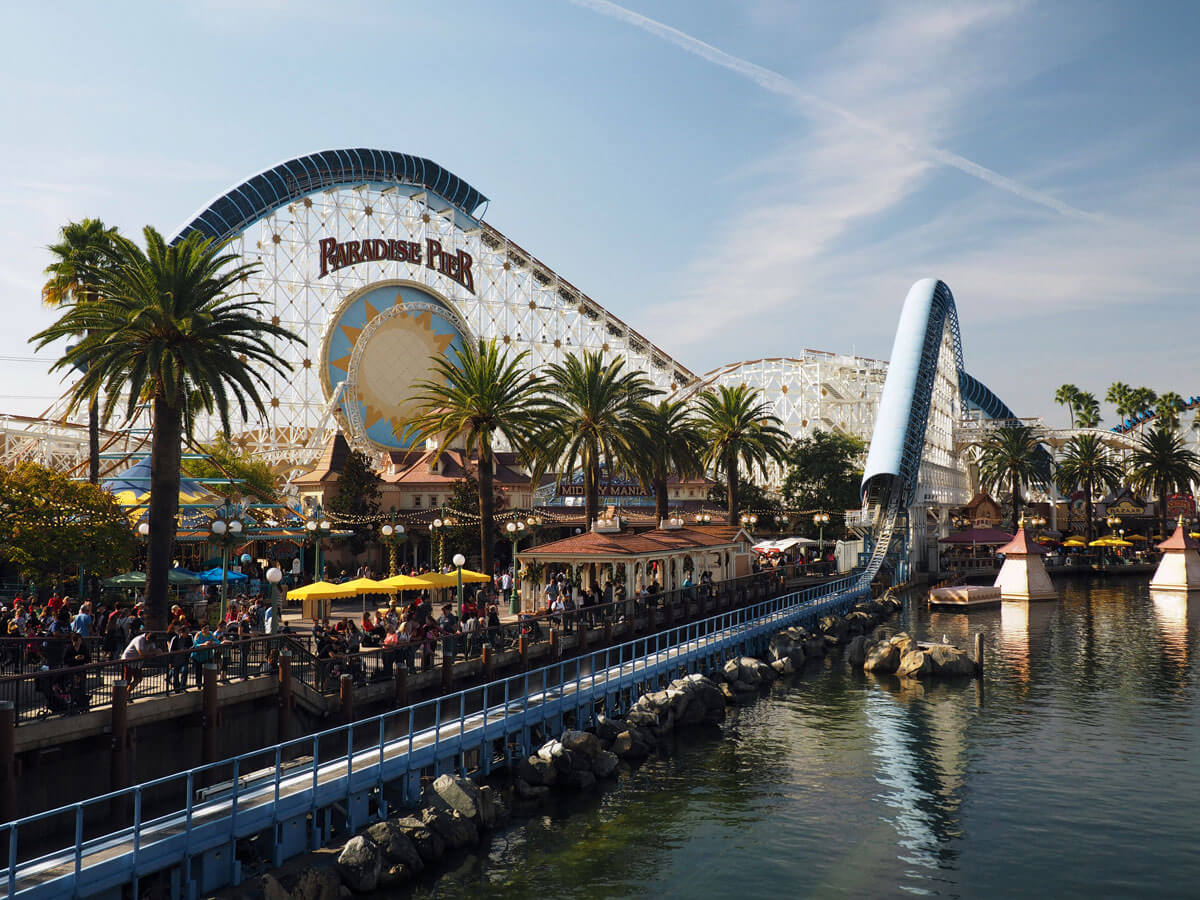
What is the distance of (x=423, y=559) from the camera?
64938mm

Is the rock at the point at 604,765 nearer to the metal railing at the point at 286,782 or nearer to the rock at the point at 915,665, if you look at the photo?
the metal railing at the point at 286,782

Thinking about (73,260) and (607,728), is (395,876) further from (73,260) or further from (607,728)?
(73,260)

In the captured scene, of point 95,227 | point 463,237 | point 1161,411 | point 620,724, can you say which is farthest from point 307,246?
point 1161,411

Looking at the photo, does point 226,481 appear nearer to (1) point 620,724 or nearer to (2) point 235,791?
(1) point 620,724

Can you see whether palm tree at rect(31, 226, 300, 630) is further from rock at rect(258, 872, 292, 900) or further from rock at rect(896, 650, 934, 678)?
rock at rect(896, 650, 934, 678)

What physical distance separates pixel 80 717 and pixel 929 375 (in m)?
74.5

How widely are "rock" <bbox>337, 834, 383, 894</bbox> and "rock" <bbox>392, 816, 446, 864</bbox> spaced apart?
131 cm

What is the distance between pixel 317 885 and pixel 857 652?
102 ft

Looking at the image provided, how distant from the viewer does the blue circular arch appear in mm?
69000

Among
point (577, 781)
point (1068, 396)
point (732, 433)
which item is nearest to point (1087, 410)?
point (1068, 396)

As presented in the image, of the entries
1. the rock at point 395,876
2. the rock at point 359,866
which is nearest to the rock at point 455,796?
the rock at point 395,876

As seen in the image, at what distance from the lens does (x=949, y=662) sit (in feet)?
132

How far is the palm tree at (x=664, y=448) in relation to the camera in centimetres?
4956

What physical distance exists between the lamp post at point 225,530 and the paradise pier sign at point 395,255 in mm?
35799
